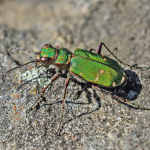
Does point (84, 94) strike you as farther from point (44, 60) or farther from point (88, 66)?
point (44, 60)

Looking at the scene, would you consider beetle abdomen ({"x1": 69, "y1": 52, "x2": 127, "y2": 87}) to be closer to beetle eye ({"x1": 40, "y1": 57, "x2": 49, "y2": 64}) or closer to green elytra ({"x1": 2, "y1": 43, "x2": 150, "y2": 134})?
green elytra ({"x1": 2, "y1": 43, "x2": 150, "y2": 134})

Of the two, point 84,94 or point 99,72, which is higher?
point 99,72

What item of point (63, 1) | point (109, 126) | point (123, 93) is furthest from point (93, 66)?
point (63, 1)

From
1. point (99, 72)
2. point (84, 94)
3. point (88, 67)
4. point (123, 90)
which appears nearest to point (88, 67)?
point (88, 67)

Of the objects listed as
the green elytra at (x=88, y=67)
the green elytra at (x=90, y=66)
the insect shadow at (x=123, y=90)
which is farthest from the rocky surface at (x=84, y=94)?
the green elytra at (x=90, y=66)

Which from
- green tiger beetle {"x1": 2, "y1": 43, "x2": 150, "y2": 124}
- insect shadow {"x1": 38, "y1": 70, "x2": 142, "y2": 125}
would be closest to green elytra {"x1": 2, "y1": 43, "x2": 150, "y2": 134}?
green tiger beetle {"x1": 2, "y1": 43, "x2": 150, "y2": 124}

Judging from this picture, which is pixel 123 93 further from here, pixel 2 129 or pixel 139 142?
pixel 2 129

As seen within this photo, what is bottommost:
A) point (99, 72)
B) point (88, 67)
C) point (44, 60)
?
point (99, 72)

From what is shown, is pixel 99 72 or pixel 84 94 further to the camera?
pixel 84 94

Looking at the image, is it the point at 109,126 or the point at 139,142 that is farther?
the point at 109,126

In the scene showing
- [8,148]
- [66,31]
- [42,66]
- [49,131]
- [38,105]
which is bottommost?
[8,148]
